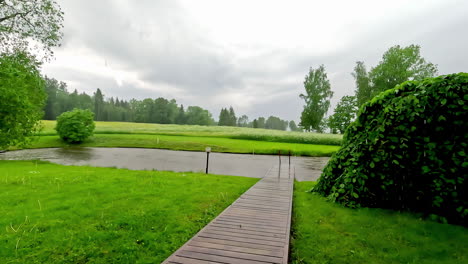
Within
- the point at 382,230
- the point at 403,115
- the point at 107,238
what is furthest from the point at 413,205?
the point at 107,238

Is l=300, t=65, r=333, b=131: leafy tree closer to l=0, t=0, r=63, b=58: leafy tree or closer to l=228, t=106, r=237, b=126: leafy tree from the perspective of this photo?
l=0, t=0, r=63, b=58: leafy tree

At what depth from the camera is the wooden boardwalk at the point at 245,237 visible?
140 inches

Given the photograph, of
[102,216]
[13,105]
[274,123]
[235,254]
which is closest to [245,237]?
[235,254]

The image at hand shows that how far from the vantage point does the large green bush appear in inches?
215

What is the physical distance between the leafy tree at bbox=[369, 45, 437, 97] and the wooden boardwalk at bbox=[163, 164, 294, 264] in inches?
1758

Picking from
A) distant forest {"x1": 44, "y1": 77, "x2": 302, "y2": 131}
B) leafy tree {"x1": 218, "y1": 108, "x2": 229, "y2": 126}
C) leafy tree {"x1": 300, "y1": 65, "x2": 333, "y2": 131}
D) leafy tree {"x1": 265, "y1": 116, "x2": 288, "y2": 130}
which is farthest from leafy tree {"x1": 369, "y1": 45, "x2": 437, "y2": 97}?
leafy tree {"x1": 265, "y1": 116, "x2": 288, "y2": 130}

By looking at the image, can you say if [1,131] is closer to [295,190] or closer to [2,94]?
[2,94]

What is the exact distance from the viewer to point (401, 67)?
41562mm

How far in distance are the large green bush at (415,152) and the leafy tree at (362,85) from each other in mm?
43726

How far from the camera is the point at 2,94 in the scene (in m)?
13.6

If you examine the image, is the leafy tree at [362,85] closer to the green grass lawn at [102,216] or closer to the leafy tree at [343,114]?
the leafy tree at [343,114]

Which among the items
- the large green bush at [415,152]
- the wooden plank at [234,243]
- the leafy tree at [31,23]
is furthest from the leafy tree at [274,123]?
the wooden plank at [234,243]

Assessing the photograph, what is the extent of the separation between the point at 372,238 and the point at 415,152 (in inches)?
103

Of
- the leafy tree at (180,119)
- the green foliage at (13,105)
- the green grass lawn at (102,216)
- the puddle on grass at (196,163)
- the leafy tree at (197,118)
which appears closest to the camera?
the green grass lawn at (102,216)
